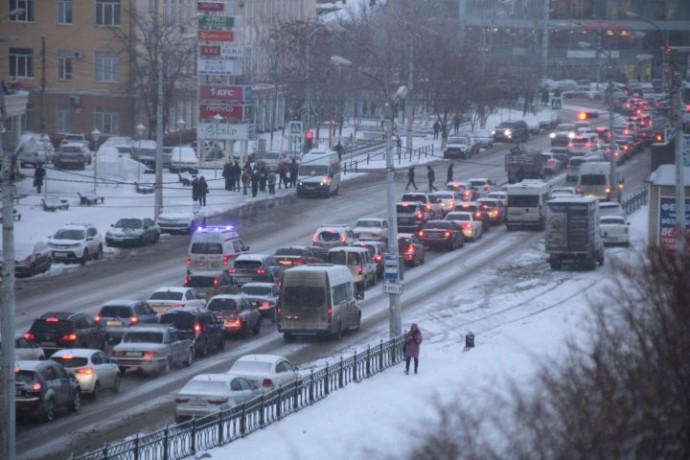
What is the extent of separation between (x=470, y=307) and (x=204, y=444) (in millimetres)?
19252

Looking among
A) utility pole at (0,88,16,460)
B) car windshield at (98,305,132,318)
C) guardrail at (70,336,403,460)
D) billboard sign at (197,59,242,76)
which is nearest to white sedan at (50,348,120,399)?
guardrail at (70,336,403,460)

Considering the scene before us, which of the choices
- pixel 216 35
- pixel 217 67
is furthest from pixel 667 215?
pixel 216 35

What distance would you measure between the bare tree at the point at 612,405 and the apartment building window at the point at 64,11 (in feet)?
219

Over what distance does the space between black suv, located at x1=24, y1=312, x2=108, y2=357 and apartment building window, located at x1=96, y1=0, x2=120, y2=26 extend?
1963 inches

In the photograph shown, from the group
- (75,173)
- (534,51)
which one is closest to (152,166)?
(75,173)

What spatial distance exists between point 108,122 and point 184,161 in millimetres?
13423

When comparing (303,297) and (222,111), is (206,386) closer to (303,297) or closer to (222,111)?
(303,297)

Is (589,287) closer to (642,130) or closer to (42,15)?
(42,15)

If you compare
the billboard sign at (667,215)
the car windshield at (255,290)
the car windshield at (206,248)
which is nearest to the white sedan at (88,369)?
the car windshield at (255,290)

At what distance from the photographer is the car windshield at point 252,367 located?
2712 cm

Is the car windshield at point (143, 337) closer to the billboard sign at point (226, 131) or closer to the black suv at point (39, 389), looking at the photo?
the black suv at point (39, 389)

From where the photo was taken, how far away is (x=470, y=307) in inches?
1612

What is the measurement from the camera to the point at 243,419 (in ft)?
77.7

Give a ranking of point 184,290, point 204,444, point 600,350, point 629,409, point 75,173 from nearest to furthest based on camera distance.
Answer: point 629,409 < point 600,350 < point 204,444 < point 184,290 < point 75,173
